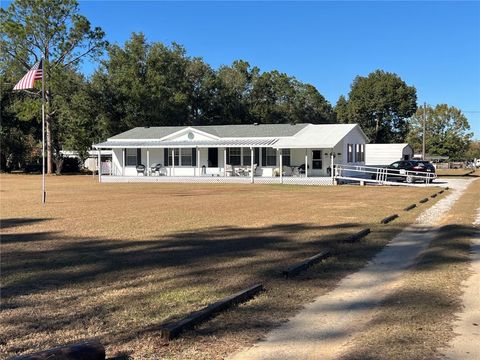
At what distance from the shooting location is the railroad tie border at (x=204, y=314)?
4636 mm

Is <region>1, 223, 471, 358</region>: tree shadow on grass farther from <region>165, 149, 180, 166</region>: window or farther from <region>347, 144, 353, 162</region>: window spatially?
<region>165, 149, 180, 166</region>: window

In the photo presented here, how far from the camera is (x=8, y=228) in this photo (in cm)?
1216

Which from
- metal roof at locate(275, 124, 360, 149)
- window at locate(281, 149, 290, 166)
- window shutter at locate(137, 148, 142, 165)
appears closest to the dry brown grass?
metal roof at locate(275, 124, 360, 149)

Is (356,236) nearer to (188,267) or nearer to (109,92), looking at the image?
Result: (188,267)

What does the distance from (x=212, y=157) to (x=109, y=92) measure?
16.5 m

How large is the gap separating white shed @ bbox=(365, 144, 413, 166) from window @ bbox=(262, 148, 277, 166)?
1722 centimetres

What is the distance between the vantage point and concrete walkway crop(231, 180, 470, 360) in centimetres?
441

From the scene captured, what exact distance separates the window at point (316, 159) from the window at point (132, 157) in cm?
1364

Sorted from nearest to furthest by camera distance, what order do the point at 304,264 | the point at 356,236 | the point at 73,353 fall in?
the point at 73,353, the point at 304,264, the point at 356,236

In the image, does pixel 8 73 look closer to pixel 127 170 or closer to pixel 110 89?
pixel 110 89

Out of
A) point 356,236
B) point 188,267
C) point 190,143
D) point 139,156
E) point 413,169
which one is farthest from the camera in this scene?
point 139,156

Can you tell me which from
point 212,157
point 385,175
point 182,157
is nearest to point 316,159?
point 385,175

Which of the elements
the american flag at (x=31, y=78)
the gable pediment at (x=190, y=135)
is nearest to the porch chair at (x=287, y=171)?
the gable pediment at (x=190, y=135)

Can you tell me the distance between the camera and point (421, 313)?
539 centimetres
